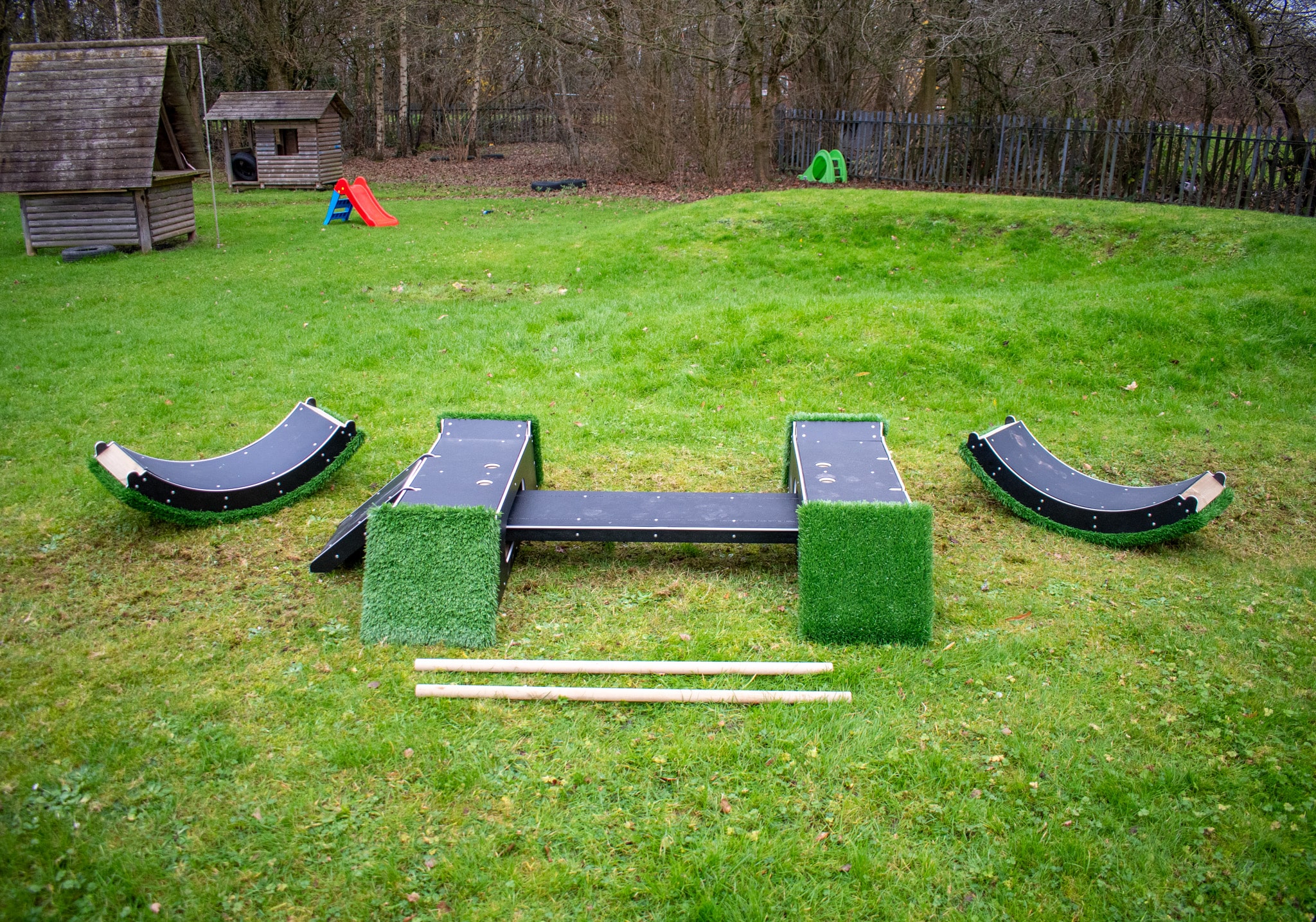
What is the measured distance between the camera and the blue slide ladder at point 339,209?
56.8 ft

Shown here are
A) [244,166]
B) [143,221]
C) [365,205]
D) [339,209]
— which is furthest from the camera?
[244,166]

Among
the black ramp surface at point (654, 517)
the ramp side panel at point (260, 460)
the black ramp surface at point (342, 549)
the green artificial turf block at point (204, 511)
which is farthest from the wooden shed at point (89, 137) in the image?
the black ramp surface at point (654, 517)

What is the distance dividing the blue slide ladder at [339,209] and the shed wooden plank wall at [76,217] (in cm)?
376

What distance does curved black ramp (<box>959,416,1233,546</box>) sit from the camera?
519cm

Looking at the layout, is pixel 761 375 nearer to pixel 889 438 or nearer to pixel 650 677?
pixel 889 438

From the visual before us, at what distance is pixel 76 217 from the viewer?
1409 centimetres

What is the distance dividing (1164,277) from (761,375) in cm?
555

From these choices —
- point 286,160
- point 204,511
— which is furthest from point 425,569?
point 286,160

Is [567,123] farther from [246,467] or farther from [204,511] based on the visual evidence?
[204,511]

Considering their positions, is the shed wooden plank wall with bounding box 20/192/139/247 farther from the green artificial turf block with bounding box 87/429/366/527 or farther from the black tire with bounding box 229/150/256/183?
the green artificial turf block with bounding box 87/429/366/527

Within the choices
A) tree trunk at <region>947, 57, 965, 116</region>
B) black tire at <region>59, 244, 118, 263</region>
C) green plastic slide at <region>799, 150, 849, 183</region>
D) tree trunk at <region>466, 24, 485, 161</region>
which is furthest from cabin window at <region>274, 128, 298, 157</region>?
tree trunk at <region>947, 57, 965, 116</region>

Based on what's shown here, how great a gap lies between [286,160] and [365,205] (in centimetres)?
708

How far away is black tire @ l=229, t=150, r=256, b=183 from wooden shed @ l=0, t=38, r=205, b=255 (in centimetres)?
Answer: 939

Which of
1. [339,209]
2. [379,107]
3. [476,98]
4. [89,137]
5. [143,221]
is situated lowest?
[143,221]
